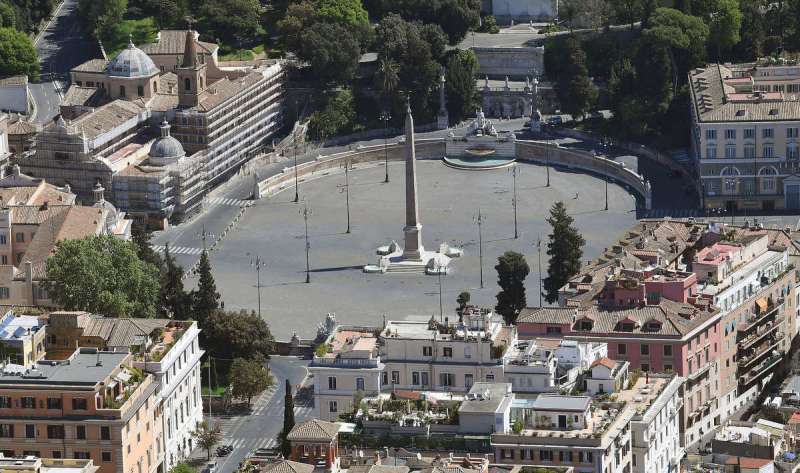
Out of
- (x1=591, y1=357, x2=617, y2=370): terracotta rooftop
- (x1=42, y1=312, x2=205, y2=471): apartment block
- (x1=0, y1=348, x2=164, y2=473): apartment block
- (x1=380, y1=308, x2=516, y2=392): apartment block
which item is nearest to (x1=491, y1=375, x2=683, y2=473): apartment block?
(x1=591, y1=357, x2=617, y2=370): terracotta rooftop

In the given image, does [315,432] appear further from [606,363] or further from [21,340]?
[21,340]

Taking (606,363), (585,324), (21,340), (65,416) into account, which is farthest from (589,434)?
(21,340)

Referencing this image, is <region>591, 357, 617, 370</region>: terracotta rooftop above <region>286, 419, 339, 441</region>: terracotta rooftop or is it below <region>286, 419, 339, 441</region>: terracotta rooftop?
above

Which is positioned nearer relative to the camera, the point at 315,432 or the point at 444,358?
the point at 315,432

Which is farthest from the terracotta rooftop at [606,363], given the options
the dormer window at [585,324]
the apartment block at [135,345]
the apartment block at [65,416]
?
the apartment block at [135,345]

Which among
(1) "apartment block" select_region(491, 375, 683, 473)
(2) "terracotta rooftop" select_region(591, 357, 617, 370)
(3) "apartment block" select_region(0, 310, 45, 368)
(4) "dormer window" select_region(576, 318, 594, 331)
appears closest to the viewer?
(1) "apartment block" select_region(491, 375, 683, 473)

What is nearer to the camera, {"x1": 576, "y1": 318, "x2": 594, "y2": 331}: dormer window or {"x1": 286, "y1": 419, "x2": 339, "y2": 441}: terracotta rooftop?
{"x1": 286, "y1": 419, "x2": 339, "y2": 441}: terracotta rooftop

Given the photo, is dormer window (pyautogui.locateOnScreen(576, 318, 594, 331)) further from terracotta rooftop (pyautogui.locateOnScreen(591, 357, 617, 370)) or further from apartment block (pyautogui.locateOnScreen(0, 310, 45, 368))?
apartment block (pyautogui.locateOnScreen(0, 310, 45, 368))

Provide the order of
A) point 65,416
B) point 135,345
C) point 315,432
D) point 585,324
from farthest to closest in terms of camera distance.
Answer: point 585,324
point 135,345
point 65,416
point 315,432

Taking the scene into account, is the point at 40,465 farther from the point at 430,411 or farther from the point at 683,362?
the point at 683,362

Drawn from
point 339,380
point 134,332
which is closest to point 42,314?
point 134,332

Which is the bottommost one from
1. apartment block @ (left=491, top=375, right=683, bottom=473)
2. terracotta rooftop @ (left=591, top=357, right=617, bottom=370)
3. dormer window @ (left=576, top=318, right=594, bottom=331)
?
apartment block @ (left=491, top=375, right=683, bottom=473)
